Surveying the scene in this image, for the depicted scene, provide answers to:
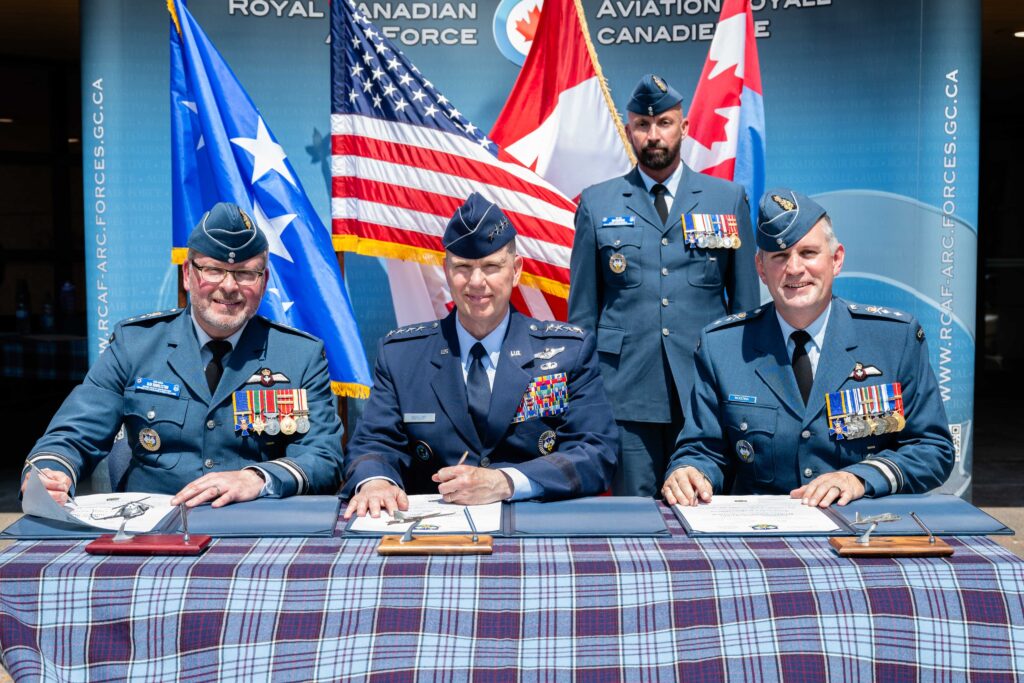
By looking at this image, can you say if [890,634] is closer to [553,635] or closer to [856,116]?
[553,635]

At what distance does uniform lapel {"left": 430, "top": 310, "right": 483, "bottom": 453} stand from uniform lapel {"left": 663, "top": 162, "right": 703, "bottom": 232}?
1.11 metres

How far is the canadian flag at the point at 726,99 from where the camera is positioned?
438 cm

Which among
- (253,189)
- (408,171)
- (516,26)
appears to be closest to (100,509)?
(253,189)

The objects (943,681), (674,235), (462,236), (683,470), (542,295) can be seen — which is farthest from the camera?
(542,295)

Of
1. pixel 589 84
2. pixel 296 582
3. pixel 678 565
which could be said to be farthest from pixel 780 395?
pixel 589 84

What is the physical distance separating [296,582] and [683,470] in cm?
99

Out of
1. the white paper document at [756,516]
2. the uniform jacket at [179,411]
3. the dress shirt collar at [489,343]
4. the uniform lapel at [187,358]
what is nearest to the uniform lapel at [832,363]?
the white paper document at [756,516]

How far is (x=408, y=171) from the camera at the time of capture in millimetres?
4062

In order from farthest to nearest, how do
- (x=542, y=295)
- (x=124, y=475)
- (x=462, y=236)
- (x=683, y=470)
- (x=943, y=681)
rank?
(x=542, y=295), (x=124, y=475), (x=462, y=236), (x=683, y=470), (x=943, y=681)

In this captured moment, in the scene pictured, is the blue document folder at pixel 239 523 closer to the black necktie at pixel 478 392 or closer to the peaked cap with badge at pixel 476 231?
the black necktie at pixel 478 392

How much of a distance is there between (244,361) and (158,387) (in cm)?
23

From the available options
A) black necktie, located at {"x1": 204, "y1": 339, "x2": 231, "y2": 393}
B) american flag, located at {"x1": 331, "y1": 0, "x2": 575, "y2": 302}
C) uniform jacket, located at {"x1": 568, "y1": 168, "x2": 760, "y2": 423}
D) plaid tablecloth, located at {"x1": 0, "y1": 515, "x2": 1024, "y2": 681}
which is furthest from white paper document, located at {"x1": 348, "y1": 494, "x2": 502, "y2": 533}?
american flag, located at {"x1": 331, "y1": 0, "x2": 575, "y2": 302}

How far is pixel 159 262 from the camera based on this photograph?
15.8 feet

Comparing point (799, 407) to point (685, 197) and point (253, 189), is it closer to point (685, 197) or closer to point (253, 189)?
point (685, 197)
